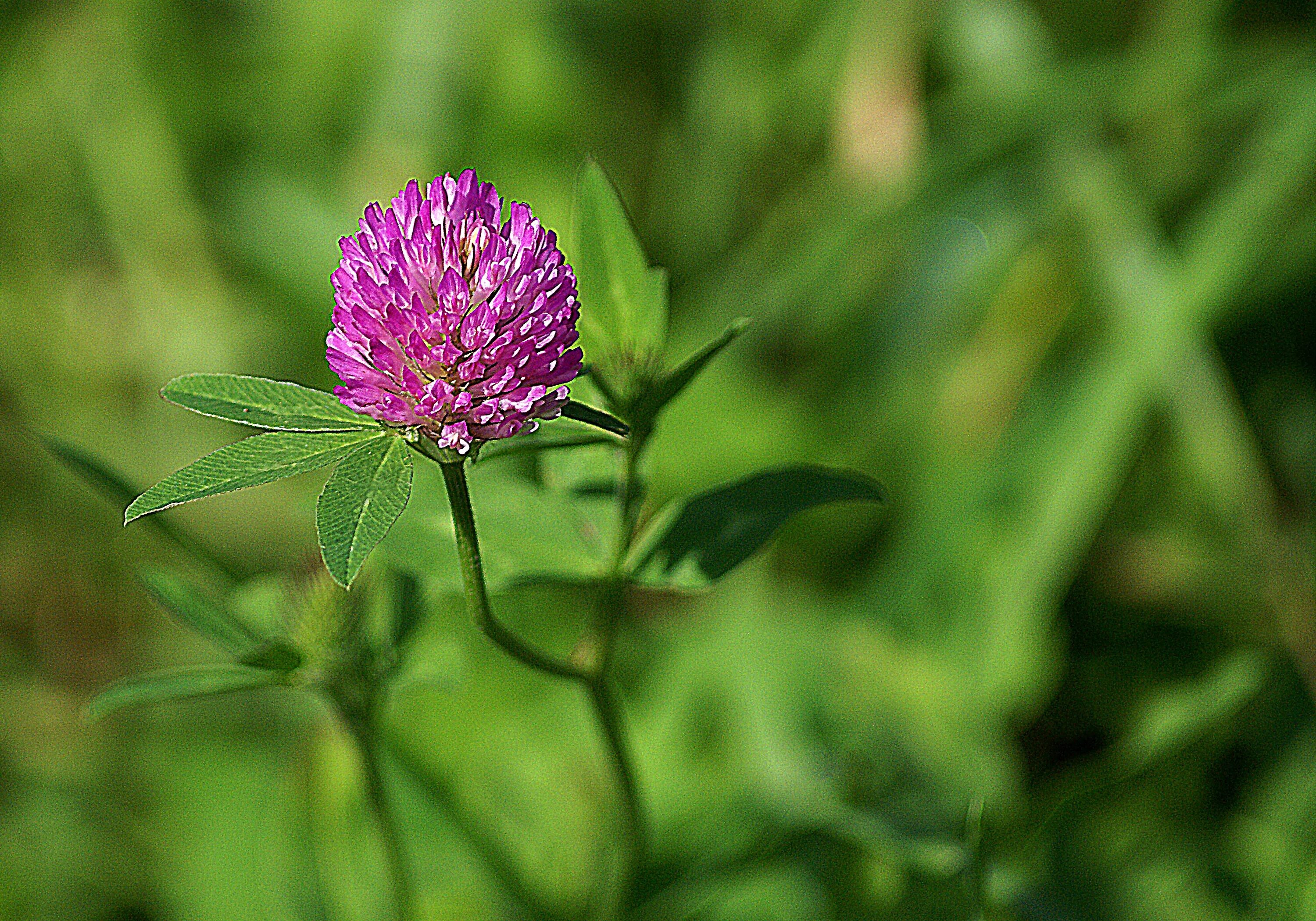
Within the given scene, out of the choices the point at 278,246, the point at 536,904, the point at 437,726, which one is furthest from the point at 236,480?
the point at 278,246

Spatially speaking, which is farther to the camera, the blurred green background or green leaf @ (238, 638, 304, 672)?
the blurred green background

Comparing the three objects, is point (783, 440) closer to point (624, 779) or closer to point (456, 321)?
point (624, 779)

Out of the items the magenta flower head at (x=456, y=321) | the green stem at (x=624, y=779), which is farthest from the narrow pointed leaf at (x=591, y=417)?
the green stem at (x=624, y=779)

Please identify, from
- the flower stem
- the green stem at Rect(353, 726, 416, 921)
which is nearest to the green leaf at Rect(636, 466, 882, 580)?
the flower stem

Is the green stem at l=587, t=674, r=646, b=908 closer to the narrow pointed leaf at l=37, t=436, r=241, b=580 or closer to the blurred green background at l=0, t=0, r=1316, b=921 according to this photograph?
the blurred green background at l=0, t=0, r=1316, b=921

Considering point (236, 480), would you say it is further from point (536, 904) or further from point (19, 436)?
point (19, 436)
